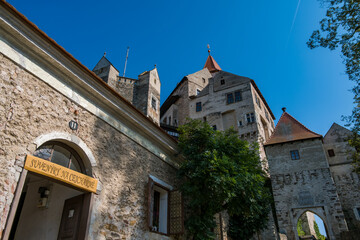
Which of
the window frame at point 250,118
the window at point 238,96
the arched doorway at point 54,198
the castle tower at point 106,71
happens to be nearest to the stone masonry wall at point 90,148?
the arched doorway at point 54,198

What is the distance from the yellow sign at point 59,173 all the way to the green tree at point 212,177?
3.61m

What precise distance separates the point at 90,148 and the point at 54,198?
6.63 ft

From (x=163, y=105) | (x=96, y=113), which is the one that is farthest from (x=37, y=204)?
(x=163, y=105)

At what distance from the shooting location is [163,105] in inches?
1423

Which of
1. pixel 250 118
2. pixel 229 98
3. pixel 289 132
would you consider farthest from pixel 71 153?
pixel 229 98

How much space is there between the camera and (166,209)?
27.4 ft

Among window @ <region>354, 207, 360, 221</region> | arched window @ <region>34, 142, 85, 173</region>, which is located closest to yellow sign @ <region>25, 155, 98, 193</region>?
arched window @ <region>34, 142, 85, 173</region>

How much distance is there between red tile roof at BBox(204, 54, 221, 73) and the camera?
39.8 metres

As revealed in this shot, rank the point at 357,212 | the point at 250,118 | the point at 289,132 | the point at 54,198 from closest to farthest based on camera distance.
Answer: the point at 54,198, the point at 357,212, the point at 289,132, the point at 250,118

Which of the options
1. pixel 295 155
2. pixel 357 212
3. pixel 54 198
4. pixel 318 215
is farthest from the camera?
pixel 295 155

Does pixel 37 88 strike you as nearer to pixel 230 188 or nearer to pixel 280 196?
pixel 230 188

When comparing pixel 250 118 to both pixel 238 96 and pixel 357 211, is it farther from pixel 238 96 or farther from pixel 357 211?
pixel 357 211

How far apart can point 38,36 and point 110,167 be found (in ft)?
11.0

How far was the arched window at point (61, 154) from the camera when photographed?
5585 millimetres
